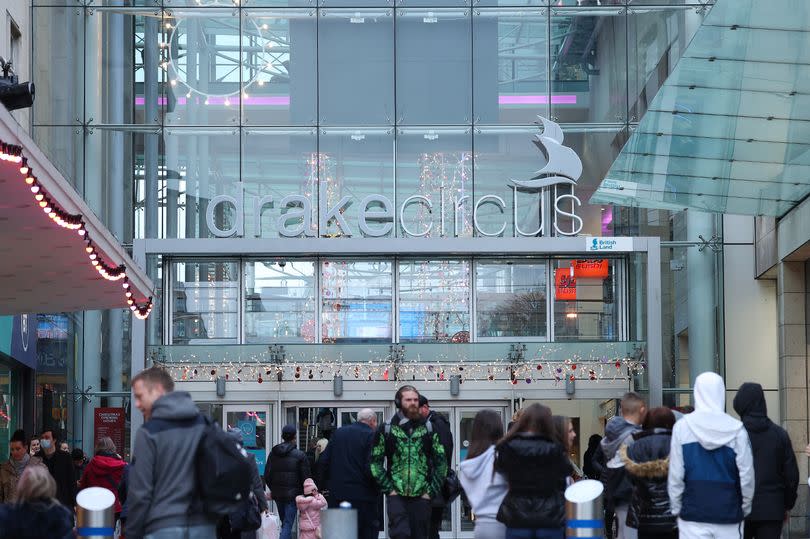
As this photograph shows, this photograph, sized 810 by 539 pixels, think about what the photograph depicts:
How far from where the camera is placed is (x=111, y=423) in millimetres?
25750

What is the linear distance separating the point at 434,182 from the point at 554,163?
2.08 m

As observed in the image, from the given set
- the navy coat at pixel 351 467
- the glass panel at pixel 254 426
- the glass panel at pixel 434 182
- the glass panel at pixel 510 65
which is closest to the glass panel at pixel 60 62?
the glass panel at pixel 434 182

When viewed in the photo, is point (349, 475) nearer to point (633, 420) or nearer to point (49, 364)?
point (633, 420)

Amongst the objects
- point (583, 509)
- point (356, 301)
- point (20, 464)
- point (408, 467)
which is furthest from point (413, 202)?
point (583, 509)

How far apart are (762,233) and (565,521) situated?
1629 cm

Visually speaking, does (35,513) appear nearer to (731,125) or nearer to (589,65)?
(731,125)

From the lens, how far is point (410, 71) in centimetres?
2711

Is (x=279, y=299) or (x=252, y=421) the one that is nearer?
(x=252, y=421)

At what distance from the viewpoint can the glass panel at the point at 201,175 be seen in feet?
86.1

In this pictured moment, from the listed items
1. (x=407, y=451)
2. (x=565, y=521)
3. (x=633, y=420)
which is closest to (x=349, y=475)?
(x=407, y=451)

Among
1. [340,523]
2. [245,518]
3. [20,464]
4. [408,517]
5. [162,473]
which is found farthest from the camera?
[20,464]

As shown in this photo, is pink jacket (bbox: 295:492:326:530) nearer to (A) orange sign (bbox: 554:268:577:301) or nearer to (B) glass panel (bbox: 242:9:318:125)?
(A) orange sign (bbox: 554:268:577:301)

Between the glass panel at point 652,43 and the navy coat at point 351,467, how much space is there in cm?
1350

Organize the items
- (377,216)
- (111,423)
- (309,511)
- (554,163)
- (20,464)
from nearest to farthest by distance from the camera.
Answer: (20,464), (309,511), (111,423), (377,216), (554,163)
